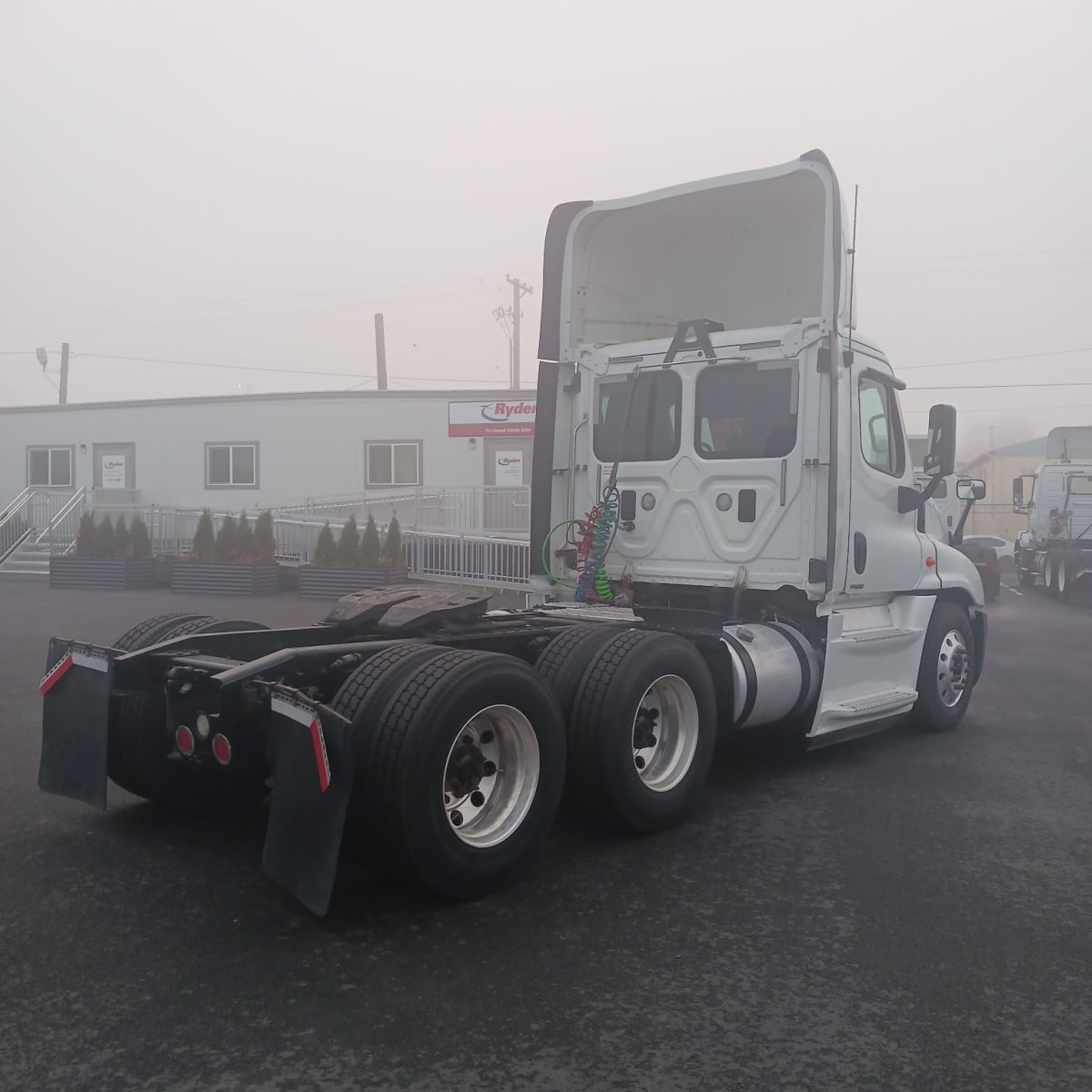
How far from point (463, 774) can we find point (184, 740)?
4.01 ft

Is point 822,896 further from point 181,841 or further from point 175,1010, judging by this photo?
point 181,841

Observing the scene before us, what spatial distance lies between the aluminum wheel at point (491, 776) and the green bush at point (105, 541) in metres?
16.9

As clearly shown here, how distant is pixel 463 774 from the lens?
443 cm

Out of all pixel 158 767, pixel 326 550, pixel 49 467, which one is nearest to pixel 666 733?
pixel 158 767

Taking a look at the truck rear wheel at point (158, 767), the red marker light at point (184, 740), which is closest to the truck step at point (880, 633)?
the truck rear wheel at point (158, 767)

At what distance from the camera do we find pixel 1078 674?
35.2 ft

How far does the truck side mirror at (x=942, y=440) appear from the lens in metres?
7.31

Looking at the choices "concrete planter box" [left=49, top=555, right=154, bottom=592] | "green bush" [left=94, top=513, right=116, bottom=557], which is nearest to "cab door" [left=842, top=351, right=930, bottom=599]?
"concrete planter box" [left=49, top=555, right=154, bottom=592]

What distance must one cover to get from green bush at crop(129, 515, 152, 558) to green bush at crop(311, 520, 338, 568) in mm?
3918

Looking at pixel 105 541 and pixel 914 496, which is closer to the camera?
pixel 914 496

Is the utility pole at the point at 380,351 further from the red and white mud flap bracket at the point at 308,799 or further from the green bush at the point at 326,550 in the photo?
the red and white mud flap bracket at the point at 308,799

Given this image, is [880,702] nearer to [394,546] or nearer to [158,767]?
[158,767]

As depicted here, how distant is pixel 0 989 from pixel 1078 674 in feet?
33.4

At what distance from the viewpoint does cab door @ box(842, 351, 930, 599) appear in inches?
266
